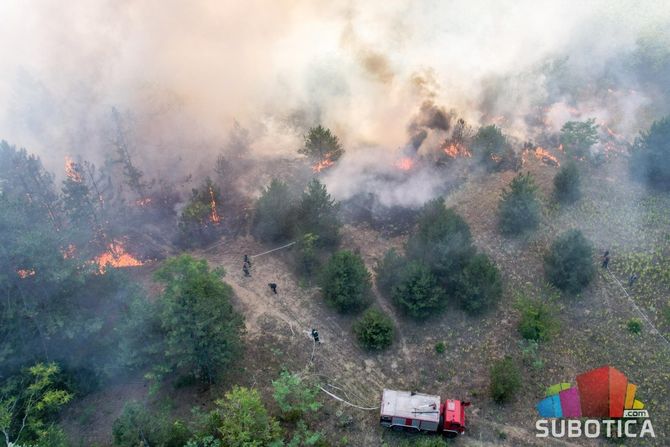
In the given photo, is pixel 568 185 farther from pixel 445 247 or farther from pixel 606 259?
pixel 445 247

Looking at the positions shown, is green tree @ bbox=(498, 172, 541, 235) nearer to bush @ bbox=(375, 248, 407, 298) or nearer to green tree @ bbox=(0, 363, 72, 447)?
bush @ bbox=(375, 248, 407, 298)

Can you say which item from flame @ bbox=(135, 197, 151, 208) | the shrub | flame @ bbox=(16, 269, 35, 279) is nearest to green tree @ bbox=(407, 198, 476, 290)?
the shrub

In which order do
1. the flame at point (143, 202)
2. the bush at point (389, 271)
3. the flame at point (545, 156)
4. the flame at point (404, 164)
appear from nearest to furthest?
the bush at point (389, 271)
the flame at point (143, 202)
the flame at point (545, 156)
the flame at point (404, 164)

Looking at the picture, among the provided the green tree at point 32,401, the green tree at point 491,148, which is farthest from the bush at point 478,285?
the green tree at point 32,401

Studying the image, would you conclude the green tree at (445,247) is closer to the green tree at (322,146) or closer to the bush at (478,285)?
the bush at (478,285)

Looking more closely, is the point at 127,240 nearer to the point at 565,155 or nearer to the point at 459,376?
the point at 459,376

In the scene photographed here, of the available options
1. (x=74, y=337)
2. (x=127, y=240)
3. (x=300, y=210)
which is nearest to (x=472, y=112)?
(x=300, y=210)

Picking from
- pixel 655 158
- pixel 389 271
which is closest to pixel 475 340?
pixel 389 271
